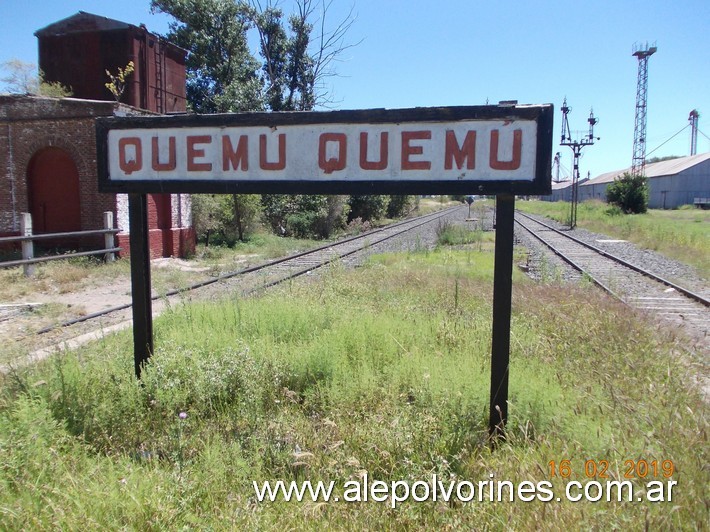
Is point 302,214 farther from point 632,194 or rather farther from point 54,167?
point 632,194

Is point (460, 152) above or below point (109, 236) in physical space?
above

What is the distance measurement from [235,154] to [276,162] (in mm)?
337

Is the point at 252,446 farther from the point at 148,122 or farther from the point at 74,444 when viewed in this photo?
the point at 148,122

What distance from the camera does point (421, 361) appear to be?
164 inches

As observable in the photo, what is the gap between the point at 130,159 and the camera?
13.2 feet

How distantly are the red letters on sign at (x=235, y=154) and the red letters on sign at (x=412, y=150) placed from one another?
1183 mm

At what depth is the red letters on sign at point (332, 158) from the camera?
11.8ft

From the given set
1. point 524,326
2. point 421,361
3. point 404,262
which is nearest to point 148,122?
point 421,361

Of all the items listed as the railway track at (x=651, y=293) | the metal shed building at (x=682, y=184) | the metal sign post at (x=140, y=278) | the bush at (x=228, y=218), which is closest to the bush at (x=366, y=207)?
the bush at (x=228, y=218)

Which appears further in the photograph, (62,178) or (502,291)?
(62,178)

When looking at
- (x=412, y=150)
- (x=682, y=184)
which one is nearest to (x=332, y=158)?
(x=412, y=150)

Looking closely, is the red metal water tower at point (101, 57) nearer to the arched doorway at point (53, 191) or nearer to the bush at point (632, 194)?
the arched doorway at point (53, 191)

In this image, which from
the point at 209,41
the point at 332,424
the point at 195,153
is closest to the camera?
the point at 332,424

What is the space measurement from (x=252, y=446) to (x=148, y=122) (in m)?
2.56
